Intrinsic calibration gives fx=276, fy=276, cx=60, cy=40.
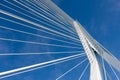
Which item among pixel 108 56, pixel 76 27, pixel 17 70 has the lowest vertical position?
pixel 17 70

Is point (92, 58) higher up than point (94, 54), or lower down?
lower down

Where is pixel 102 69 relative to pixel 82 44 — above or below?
below

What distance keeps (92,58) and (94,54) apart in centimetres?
36

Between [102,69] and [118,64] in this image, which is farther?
[118,64]

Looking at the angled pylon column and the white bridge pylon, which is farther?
the white bridge pylon

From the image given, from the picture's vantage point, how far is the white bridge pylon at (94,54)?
34.2 feet

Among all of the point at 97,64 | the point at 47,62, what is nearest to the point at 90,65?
the point at 97,64

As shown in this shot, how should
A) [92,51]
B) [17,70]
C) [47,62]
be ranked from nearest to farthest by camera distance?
[17,70]
[47,62]
[92,51]

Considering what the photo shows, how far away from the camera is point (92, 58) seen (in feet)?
36.1

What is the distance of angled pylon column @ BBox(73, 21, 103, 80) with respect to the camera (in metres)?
10.3

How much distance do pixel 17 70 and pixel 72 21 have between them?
26.3 feet

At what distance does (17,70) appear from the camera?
5336 mm

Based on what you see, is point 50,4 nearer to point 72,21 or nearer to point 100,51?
point 72,21

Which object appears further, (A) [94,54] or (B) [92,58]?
(A) [94,54]
